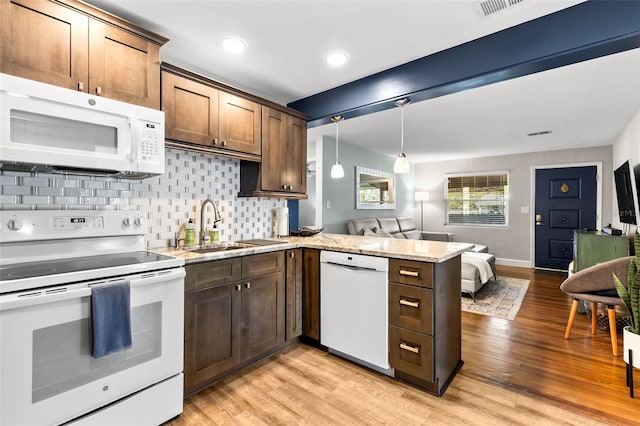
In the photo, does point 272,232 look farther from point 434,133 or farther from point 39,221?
point 434,133

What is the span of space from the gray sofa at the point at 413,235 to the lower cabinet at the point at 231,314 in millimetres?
1835

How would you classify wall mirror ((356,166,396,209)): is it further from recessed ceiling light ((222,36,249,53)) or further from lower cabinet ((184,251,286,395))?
recessed ceiling light ((222,36,249,53))

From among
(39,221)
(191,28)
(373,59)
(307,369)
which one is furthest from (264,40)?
(307,369)

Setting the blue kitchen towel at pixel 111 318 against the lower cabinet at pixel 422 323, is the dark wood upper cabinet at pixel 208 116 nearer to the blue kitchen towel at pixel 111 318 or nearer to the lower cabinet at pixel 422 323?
the blue kitchen towel at pixel 111 318

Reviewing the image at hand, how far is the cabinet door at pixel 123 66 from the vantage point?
1699 millimetres

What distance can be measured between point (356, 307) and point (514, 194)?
5.62 metres

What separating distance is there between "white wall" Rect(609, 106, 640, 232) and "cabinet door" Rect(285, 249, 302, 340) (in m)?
3.89

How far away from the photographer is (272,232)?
3.22 m

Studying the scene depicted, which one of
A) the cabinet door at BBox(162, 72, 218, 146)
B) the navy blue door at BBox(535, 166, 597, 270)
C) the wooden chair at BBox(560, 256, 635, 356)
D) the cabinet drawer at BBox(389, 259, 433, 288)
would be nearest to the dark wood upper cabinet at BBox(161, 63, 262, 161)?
the cabinet door at BBox(162, 72, 218, 146)

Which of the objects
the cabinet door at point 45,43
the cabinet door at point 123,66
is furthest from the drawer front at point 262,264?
the cabinet door at point 45,43

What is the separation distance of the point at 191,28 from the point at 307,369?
2526 millimetres

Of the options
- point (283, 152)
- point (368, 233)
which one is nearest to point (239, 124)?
point (283, 152)

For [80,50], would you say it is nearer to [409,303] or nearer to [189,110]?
[189,110]

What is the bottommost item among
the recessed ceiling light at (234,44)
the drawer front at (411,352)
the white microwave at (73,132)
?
the drawer front at (411,352)
